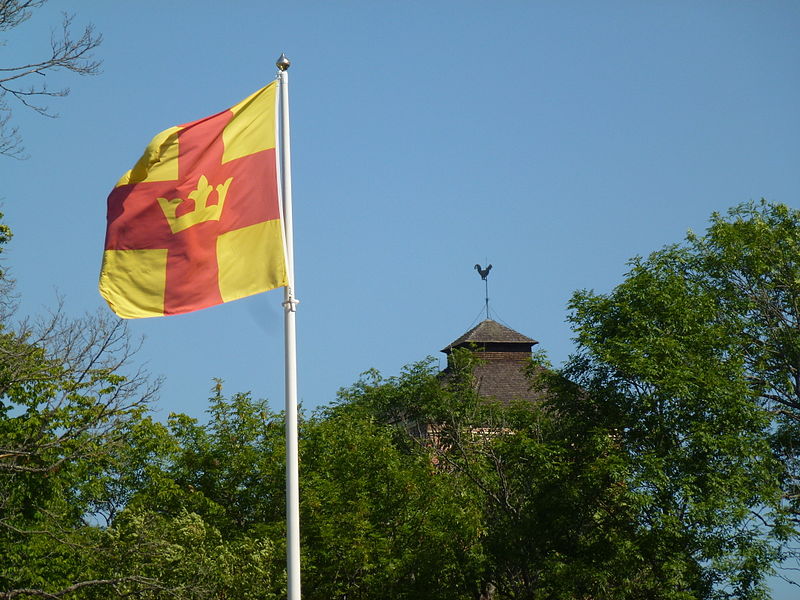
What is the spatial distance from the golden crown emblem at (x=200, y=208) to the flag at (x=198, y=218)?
11 mm

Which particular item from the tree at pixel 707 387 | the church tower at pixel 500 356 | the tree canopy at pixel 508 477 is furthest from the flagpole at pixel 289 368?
the church tower at pixel 500 356

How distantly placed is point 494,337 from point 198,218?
52.3 m

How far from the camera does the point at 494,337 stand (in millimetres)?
65062

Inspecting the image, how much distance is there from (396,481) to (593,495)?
857 cm

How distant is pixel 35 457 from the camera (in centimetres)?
2878

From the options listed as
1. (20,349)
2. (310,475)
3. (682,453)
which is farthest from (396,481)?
(20,349)

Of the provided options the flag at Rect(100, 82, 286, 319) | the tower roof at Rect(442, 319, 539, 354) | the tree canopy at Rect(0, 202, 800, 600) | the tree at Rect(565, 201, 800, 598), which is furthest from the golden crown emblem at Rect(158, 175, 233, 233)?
the tower roof at Rect(442, 319, 539, 354)

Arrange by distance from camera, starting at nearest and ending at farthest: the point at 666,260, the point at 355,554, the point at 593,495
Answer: the point at 593,495 < the point at 355,554 < the point at 666,260

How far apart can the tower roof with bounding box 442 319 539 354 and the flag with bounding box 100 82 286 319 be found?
165 ft

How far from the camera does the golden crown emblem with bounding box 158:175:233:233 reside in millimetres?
13367

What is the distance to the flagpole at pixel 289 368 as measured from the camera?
39.6 feet

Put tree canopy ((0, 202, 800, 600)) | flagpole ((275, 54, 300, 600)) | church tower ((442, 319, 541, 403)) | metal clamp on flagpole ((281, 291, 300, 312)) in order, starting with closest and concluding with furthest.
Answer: flagpole ((275, 54, 300, 600)), metal clamp on flagpole ((281, 291, 300, 312)), tree canopy ((0, 202, 800, 600)), church tower ((442, 319, 541, 403))

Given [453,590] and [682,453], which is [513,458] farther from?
[682,453]

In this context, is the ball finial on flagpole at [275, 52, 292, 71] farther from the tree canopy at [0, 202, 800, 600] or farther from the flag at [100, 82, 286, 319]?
the tree canopy at [0, 202, 800, 600]
